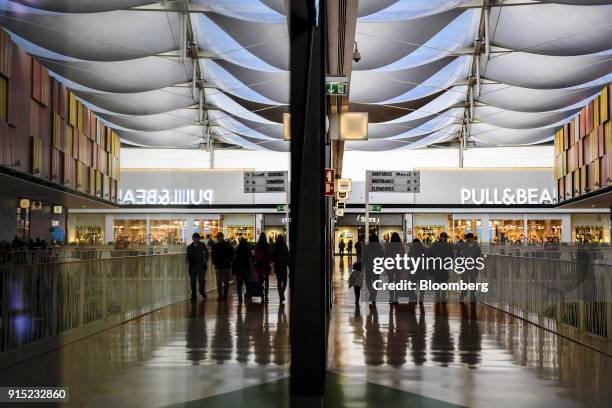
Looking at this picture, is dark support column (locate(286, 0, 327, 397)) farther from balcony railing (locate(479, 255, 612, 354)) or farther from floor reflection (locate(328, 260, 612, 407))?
balcony railing (locate(479, 255, 612, 354))

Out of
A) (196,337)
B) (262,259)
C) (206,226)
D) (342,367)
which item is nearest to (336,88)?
(196,337)

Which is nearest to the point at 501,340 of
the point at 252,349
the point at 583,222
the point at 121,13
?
the point at 252,349

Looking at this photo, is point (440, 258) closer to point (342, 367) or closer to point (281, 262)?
point (281, 262)

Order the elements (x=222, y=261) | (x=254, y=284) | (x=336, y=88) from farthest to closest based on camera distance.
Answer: (x=222, y=261), (x=254, y=284), (x=336, y=88)

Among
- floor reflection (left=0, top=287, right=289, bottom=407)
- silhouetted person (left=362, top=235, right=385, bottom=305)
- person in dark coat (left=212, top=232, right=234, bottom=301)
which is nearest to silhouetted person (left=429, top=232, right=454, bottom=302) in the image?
silhouetted person (left=362, top=235, right=385, bottom=305)

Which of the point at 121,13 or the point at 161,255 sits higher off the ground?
the point at 121,13

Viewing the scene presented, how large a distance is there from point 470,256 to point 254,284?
533 cm

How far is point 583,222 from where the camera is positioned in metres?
49.3

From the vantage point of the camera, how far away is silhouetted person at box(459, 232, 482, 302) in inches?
707

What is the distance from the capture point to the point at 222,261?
18.2m

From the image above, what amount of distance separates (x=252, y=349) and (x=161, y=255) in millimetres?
7152

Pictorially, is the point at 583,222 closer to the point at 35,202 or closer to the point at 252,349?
the point at 252,349

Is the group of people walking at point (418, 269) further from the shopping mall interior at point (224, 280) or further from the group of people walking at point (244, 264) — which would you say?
the group of people walking at point (244, 264)

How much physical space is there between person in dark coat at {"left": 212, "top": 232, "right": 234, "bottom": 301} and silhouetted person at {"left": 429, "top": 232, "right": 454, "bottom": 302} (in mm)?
4859
